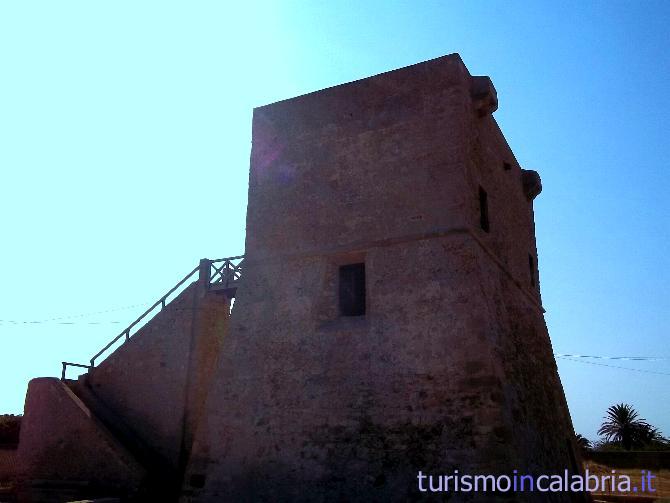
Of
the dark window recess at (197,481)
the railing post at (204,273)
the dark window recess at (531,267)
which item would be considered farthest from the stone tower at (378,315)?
the railing post at (204,273)

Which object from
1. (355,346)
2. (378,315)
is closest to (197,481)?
(355,346)

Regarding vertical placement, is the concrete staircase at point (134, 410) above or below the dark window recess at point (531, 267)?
below

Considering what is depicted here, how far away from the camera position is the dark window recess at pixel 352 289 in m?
10.7

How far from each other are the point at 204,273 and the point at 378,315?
626 cm

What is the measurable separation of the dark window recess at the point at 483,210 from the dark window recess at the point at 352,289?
8.17 ft

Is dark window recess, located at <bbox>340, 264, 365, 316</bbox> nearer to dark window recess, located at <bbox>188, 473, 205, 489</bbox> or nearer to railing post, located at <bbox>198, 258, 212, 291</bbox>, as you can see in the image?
dark window recess, located at <bbox>188, 473, 205, 489</bbox>

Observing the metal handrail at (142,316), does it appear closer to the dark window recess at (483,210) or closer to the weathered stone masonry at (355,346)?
the weathered stone masonry at (355,346)

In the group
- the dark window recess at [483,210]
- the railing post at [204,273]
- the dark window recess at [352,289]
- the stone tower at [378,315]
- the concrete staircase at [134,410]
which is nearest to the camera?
the stone tower at [378,315]

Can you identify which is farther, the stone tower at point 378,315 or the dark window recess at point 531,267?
the dark window recess at point 531,267

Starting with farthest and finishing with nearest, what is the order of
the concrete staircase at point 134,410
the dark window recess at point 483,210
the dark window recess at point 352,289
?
1. the concrete staircase at point 134,410
2. the dark window recess at point 483,210
3. the dark window recess at point 352,289

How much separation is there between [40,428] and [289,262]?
7729 millimetres

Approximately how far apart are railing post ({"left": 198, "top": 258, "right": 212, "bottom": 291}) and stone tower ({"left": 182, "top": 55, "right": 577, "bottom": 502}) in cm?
308

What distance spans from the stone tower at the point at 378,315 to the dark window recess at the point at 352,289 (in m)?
0.03

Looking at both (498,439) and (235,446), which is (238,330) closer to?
(235,446)
